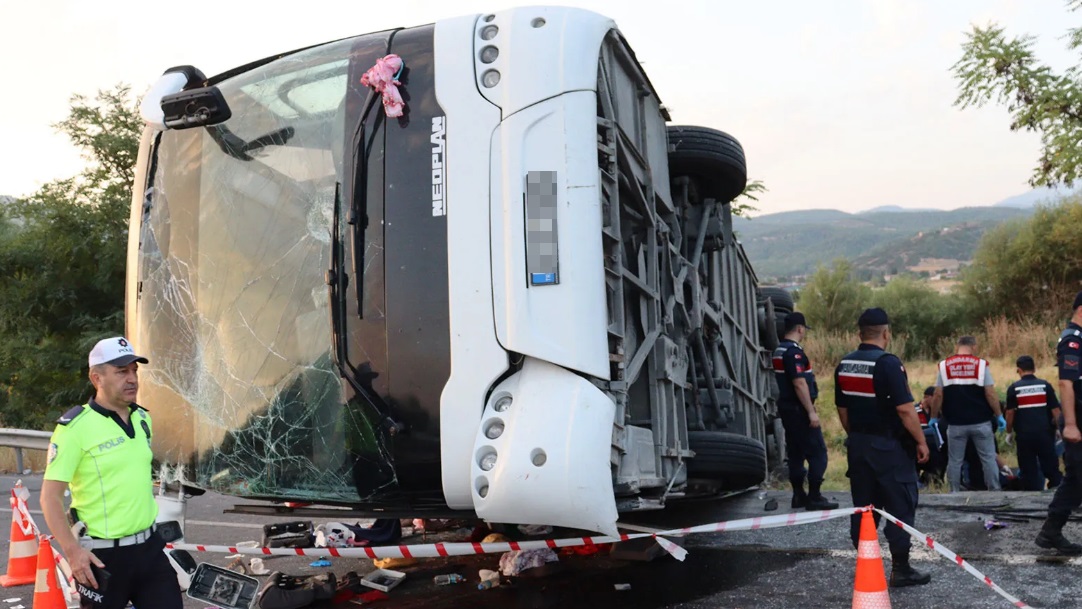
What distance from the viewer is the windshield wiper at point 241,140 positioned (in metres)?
3.80

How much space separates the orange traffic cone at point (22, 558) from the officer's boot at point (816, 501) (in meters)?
5.01

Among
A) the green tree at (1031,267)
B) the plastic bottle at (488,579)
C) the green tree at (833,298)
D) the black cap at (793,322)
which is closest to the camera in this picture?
the plastic bottle at (488,579)

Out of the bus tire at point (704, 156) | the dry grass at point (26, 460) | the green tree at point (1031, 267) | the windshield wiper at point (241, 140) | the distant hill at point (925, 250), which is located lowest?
the dry grass at point (26, 460)

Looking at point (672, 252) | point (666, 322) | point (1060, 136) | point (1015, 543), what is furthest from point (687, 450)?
point (1060, 136)

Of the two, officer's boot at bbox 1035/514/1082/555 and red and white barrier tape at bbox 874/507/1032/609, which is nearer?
red and white barrier tape at bbox 874/507/1032/609

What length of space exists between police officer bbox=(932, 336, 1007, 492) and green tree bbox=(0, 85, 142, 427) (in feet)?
51.8

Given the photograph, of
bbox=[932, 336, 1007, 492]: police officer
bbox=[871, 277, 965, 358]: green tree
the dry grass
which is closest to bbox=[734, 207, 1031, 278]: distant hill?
bbox=[871, 277, 965, 358]: green tree

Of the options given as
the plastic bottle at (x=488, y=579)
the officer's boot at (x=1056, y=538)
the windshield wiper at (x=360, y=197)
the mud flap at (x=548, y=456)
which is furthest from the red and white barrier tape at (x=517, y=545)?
the windshield wiper at (x=360, y=197)

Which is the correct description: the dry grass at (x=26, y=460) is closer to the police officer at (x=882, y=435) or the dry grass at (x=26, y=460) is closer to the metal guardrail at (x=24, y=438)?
the metal guardrail at (x=24, y=438)

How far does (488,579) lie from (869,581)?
217cm

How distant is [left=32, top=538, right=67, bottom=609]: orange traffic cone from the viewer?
4.33m

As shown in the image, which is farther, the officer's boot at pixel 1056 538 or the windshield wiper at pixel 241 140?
the officer's boot at pixel 1056 538

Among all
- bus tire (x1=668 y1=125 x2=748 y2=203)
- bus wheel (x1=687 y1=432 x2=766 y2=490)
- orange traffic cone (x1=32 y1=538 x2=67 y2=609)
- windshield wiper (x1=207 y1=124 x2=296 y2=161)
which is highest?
bus tire (x1=668 y1=125 x2=748 y2=203)

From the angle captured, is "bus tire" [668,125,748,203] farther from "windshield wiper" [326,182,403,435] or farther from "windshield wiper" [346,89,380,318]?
"windshield wiper" [326,182,403,435]
